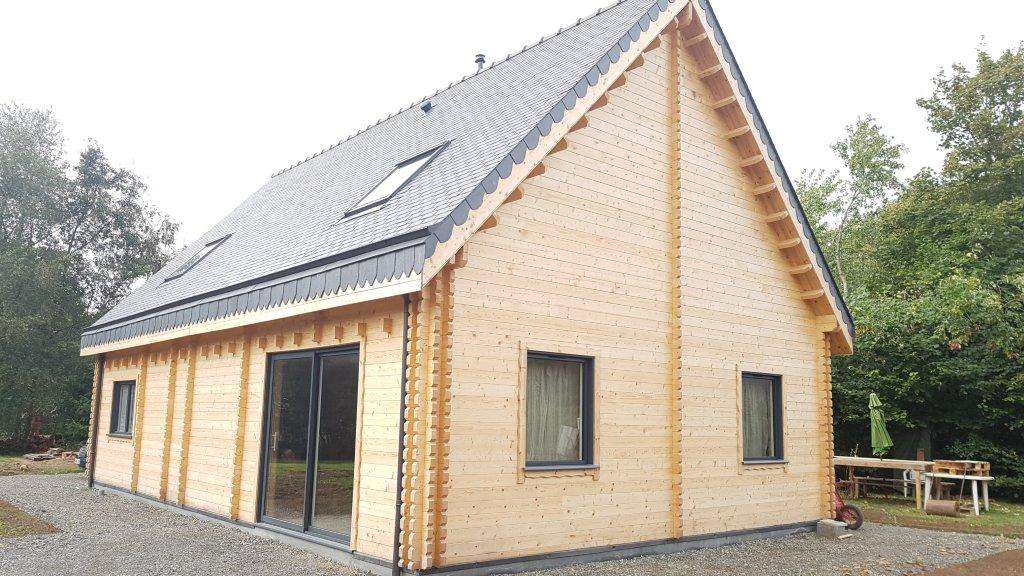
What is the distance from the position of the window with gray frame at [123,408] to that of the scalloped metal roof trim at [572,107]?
375 inches

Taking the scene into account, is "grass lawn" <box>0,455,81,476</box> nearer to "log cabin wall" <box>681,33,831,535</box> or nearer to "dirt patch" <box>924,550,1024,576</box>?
"log cabin wall" <box>681,33,831,535</box>

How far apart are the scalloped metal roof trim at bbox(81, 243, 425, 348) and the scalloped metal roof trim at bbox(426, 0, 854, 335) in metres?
0.35

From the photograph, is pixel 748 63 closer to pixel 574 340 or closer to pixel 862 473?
pixel 574 340

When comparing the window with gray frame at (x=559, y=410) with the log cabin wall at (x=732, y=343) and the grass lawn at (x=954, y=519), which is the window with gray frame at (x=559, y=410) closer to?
the log cabin wall at (x=732, y=343)

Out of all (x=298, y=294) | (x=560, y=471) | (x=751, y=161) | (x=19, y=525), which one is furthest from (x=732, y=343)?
(x=19, y=525)

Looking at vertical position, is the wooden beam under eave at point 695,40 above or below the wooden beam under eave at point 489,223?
above

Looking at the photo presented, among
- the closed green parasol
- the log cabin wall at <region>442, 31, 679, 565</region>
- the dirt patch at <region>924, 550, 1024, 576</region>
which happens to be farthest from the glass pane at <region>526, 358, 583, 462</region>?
the closed green parasol

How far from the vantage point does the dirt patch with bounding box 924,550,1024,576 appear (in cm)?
832

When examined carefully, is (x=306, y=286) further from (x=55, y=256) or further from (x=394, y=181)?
(x=55, y=256)

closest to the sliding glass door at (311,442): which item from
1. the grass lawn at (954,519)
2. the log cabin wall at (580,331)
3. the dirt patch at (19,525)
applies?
the log cabin wall at (580,331)

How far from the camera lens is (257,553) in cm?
809

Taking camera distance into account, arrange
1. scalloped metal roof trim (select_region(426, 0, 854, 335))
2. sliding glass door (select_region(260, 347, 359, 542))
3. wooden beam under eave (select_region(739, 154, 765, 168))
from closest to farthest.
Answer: scalloped metal roof trim (select_region(426, 0, 854, 335)) < sliding glass door (select_region(260, 347, 359, 542)) < wooden beam under eave (select_region(739, 154, 765, 168))

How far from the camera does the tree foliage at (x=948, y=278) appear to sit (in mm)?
15750

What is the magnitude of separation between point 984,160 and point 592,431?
67.6 feet
